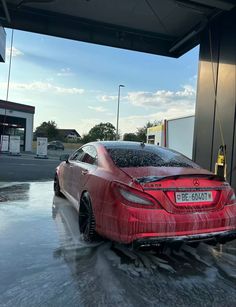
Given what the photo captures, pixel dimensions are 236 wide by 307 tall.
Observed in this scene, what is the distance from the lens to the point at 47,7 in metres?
8.55

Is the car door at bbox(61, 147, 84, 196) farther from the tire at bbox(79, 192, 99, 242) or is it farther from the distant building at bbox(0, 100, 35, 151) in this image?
the distant building at bbox(0, 100, 35, 151)

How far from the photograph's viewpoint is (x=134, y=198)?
12.1 ft

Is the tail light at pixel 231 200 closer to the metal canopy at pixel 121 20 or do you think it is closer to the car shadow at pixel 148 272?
the car shadow at pixel 148 272

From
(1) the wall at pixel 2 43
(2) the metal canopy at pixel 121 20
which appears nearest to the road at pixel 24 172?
(2) the metal canopy at pixel 121 20

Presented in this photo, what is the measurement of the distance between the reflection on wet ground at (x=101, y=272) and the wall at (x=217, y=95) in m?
2.96

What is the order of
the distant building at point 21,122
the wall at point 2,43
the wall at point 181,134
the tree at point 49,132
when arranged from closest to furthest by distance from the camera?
the wall at point 181,134, the wall at point 2,43, the distant building at point 21,122, the tree at point 49,132

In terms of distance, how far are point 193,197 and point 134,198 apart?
676 millimetres

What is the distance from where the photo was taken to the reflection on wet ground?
3.11 metres

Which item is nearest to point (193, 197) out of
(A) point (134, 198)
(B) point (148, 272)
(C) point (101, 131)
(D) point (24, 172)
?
(A) point (134, 198)

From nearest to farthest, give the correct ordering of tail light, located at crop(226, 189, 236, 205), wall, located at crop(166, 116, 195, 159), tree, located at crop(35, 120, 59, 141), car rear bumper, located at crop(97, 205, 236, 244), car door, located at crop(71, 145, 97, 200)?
car rear bumper, located at crop(97, 205, 236, 244)
tail light, located at crop(226, 189, 236, 205)
car door, located at crop(71, 145, 97, 200)
wall, located at crop(166, 116, 195, 159)
tree, located at crop(35, 120, 59, 141)

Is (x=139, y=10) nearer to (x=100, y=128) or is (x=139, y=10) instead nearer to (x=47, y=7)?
(x=47, y=7)

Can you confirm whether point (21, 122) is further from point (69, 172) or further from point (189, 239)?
point (189, 239)

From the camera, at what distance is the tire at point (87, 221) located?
4.40 m

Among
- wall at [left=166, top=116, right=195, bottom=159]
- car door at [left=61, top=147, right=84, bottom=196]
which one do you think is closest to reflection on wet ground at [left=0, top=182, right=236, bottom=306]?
car door at [left=61, top=147, right=84, bottom=196]
